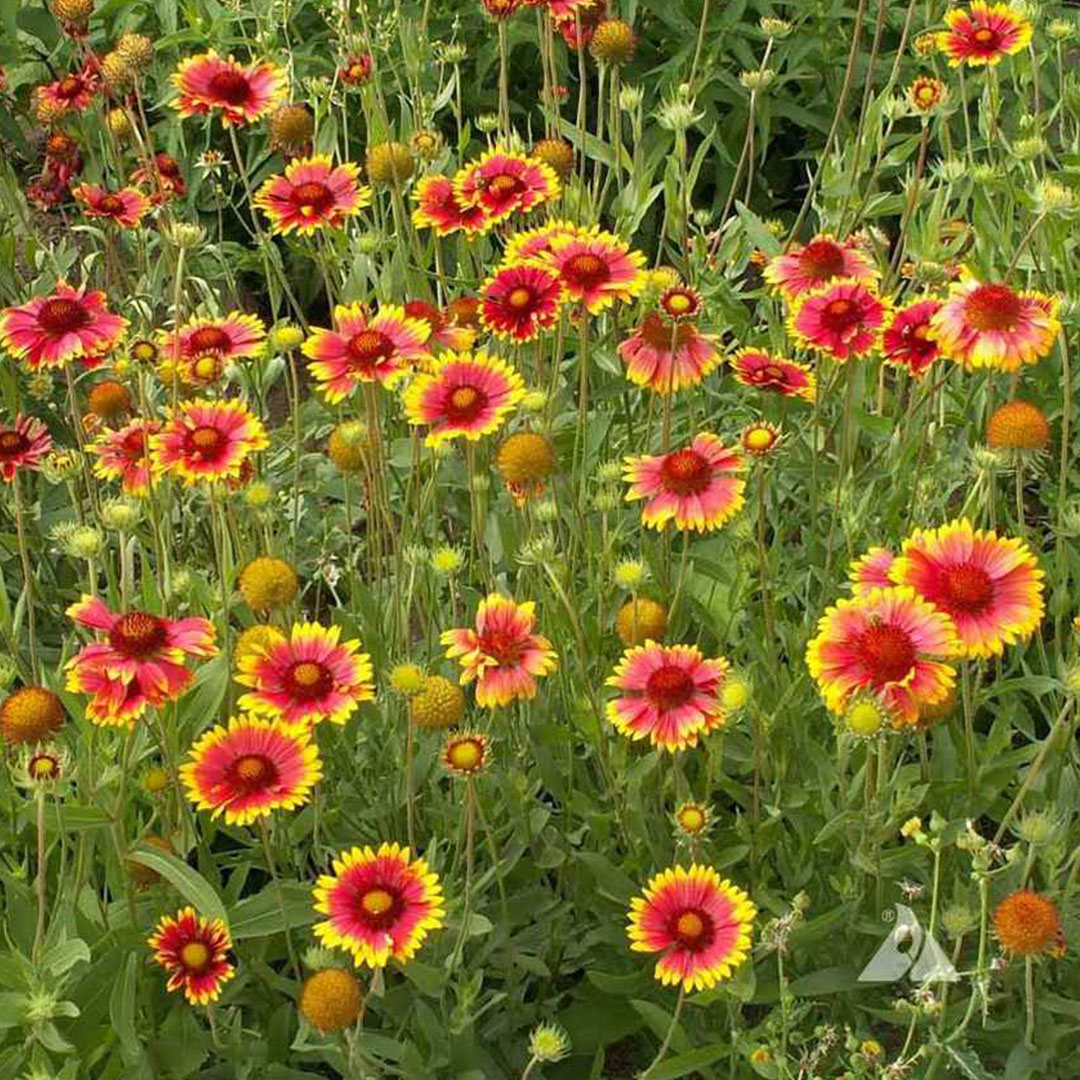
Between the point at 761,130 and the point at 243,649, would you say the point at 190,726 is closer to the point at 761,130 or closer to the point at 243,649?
the point at 243,649

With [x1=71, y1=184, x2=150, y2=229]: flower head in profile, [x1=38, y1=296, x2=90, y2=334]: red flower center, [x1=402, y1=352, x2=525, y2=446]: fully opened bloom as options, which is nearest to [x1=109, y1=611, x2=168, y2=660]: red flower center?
[x1=402, y1=352, x2=525, y2=446]: fully opened bloom

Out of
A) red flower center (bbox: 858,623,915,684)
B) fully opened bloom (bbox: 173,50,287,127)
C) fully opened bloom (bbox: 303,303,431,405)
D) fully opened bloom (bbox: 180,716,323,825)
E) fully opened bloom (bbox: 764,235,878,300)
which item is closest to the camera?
red flower center (bbox: 858,623,915,684)

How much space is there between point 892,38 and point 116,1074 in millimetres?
3207

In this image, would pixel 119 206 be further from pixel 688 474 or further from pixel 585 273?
pixel 688 474

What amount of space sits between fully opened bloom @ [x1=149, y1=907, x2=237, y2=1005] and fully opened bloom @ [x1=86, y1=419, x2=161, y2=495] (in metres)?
0.54

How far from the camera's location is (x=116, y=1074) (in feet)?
5.87

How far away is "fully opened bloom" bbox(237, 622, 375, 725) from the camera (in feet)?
5.52

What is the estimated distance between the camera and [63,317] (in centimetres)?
208

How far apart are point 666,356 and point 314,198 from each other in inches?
22.8

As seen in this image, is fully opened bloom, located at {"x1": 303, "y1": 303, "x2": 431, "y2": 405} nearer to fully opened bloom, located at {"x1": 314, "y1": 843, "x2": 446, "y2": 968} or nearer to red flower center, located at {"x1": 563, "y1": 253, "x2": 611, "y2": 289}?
red flower center, located at {"x1": 563, "y1": 253, "x2": 611, "y2": 289}

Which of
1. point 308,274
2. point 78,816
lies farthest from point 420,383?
point 308,274

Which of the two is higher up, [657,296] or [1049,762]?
[657,296]

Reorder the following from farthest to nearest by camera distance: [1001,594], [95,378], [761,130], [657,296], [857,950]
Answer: [761,130] < [95,378] < [657,296] < [857,950] < [1001,594]

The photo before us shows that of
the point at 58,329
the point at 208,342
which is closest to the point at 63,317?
the point at 58,329
